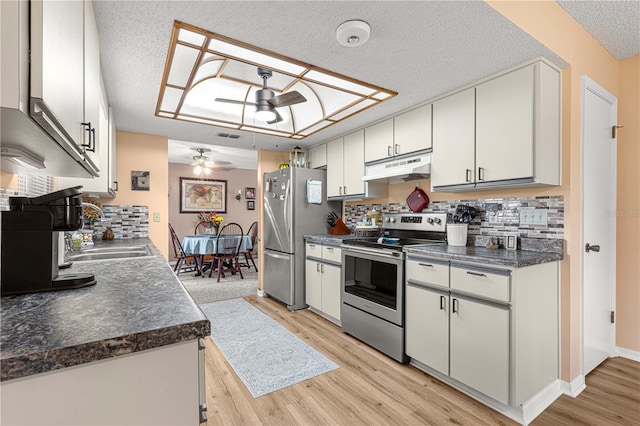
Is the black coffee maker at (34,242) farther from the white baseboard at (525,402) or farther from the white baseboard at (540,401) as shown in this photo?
the white baseboard at (540,401)

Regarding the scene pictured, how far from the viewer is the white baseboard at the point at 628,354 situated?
2396 millimetres

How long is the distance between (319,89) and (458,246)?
189 centimetres

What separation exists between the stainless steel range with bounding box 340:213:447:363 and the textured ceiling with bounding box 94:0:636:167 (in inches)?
47.9

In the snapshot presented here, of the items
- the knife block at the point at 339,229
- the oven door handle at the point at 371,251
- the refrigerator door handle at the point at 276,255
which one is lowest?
the refrigerator door handle at the point at 276,255

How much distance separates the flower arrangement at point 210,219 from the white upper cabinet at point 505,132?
528 centimetres

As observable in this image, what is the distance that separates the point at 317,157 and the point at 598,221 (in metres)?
2.97

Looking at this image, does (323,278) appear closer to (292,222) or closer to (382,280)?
(292,222)

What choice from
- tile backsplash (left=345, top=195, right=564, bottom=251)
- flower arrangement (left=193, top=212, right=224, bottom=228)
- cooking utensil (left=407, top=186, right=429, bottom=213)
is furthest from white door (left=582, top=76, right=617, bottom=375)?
flower arrangement (left=193, top=212, right=224, bottom=228)

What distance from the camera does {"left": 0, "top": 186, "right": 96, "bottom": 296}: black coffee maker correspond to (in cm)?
100

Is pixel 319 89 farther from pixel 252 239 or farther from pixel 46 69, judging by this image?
pixel 252 239

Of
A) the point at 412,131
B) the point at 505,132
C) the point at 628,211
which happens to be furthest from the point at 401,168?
the point at 628,211

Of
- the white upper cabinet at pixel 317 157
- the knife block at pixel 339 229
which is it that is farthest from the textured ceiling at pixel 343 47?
the knife block at pixel 339 229

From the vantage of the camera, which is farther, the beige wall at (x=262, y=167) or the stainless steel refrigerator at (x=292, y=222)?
the beige wall at (x=262, y=167)

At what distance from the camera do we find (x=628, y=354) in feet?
8.01
